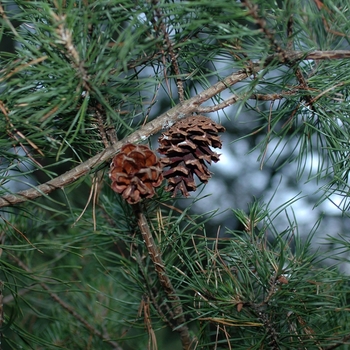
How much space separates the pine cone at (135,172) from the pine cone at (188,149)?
0.04 m

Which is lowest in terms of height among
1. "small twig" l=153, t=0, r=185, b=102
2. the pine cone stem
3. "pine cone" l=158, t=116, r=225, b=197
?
the pine cone stem

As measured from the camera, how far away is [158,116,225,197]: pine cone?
47 centimetres

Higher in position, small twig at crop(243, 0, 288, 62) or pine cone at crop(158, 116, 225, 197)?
small twig at crop(243, 0, 288, 62)

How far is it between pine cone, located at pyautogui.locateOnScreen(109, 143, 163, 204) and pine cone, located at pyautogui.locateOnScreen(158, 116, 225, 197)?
0.14ft

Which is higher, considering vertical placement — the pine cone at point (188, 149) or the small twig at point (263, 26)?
the small twig at point (263, 26)

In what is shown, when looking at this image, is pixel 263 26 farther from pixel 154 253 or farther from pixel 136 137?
pixel 154 253

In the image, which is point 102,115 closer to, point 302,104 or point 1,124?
point 1,124

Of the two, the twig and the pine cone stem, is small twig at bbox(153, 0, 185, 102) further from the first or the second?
the pine cone stem

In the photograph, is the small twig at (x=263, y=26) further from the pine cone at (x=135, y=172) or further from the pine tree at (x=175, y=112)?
the pine cone at (x=135, y=172)

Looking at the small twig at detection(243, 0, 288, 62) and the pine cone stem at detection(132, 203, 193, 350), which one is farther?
the pine cone stem at detection(132, 203, 193, 350)

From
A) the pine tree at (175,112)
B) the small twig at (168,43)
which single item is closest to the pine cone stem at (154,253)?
the pine tree at (175,112)

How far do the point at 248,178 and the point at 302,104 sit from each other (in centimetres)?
78

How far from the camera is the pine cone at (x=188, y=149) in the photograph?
47 centimetres

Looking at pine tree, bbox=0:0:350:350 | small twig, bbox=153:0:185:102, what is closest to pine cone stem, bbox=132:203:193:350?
pine tree, bbox=0:0:350:350
